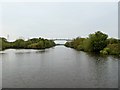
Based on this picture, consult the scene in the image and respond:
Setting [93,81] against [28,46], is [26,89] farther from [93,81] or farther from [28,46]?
[28,46]

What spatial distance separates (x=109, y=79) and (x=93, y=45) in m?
30.6

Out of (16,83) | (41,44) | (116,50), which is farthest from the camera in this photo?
(41,44)

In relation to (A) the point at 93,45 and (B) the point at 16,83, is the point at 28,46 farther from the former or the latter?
(B) the point at 16,83

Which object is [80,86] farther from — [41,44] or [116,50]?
[41,44]

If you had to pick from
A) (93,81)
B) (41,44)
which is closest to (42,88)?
(93,81)

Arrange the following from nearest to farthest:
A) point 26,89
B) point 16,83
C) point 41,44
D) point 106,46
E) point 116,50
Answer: point 26,89 < point 16,83 < point 116,50 < point 106,46 < point 41,44

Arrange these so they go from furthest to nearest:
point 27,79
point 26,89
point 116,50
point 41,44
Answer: point 41,44
point 116,50
point 27,79
point 26,89

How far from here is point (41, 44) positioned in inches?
2753

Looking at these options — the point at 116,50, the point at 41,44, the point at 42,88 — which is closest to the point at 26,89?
the point at 42,88

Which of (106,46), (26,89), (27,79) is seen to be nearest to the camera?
(26,89)

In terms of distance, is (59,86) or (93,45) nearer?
(59,86)

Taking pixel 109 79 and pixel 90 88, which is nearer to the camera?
pixel 90 88

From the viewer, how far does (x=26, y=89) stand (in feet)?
37.9

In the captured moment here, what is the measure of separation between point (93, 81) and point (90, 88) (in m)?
1.85
